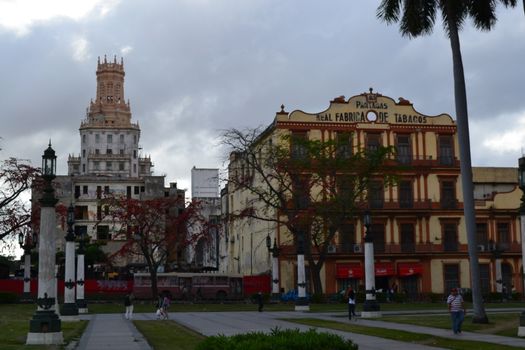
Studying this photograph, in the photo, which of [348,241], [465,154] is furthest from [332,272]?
[465,154]

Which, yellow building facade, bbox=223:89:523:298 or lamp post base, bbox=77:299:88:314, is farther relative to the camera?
yellow building facade, bbox=223:89:523:298

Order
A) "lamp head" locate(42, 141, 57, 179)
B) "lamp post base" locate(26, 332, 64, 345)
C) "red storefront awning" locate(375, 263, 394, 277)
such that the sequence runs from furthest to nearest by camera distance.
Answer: "red storefront awning" locate(375, 263, 394, 277)
"lamp head" locate(42, 141, 57, 179)
"lamp post base" locate(26, 332, 64, 345)

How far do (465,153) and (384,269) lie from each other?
121ft

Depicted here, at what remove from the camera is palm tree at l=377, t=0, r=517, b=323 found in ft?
110

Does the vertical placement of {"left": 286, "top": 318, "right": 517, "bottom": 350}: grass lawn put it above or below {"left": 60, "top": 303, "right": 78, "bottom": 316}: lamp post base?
below

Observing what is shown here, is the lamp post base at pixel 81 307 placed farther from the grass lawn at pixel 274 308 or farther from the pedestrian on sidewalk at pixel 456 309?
the pedestrian on sidewalk at pixel 456 309

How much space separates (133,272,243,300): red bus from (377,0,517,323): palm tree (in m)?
34.7

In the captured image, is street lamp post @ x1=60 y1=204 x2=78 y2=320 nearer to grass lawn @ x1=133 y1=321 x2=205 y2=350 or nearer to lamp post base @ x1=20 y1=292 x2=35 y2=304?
grass lawn @ x1=133 y1=321 x2=205 y2=350

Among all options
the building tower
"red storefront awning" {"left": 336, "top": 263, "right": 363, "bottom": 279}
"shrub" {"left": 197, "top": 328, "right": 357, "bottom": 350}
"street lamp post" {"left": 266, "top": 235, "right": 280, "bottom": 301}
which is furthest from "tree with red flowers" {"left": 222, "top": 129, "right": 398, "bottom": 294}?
the building tower

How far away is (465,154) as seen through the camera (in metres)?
33.9

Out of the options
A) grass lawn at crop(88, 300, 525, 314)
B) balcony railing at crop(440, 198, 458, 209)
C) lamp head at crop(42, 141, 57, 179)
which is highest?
balcony railing at crop(440, 198, 458, 209)

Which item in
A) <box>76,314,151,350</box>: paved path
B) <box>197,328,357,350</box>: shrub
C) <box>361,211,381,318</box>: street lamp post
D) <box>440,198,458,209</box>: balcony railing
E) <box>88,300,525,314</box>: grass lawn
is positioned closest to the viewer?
<box>197,328,357,350</box>: shrub

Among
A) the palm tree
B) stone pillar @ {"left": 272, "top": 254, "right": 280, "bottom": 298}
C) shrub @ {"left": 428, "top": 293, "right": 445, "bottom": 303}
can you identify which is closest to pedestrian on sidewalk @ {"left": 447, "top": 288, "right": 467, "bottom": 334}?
the palm tree

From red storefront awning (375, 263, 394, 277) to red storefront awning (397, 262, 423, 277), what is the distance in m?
0.69
